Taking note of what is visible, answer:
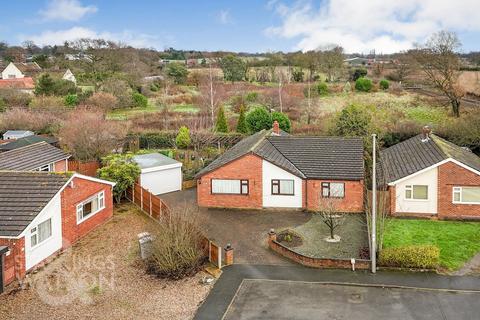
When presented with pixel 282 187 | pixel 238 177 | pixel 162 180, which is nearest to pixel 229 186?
pixel 238 177

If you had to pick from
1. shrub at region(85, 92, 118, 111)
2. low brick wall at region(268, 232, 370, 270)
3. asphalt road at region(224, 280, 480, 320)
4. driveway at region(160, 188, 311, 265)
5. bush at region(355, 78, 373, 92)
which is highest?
bush at region(355, 78, 373, 92)

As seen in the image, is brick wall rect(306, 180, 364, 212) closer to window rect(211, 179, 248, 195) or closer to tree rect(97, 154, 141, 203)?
window rect(211, 179, 248, 195)

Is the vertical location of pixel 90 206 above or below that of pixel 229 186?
below

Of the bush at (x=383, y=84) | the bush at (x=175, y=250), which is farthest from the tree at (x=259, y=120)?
the bush at (x=383, y=84)

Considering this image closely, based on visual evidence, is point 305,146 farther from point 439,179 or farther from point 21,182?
point 21,182

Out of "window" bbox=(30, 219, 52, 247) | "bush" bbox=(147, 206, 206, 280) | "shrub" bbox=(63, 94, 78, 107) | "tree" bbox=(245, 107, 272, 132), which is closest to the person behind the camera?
"bush" bbox=(147, 206, 206, 280)

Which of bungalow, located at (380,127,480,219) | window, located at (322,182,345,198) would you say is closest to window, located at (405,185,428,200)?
bungalow, located at (380,127,480,219)

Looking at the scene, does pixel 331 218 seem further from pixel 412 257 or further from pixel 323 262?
pixel 412 257

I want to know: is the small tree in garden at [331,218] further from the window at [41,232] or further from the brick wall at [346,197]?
the window at [41,232]
